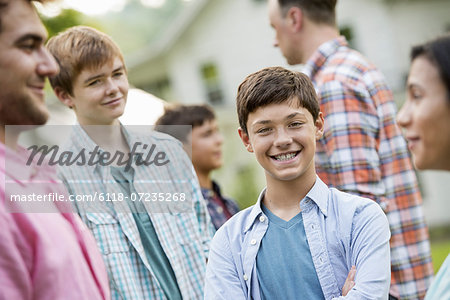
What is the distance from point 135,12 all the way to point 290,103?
178ft

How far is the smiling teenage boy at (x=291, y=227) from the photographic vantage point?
2.29 m

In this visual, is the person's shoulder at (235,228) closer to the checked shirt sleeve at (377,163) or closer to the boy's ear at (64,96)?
the checked shirt sleeve at (377,163)

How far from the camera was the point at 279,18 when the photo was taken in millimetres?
3535

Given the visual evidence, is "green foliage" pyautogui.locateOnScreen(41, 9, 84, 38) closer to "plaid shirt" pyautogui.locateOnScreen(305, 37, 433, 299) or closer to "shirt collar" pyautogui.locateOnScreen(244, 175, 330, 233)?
"plaid shirt" pyautogui.locateOnScreen(305, 37, 433, 299)

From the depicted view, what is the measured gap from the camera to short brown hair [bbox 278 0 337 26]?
350 cm

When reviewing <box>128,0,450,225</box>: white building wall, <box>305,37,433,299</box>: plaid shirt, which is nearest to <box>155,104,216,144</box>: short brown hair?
<box>305,37,433,299</box>: plaid shirt

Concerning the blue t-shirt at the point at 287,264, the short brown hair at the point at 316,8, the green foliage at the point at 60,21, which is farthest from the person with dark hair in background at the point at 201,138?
the green foliage at the point at 60,21

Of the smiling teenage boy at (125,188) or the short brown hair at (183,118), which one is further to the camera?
the short brown hair at (183,118)

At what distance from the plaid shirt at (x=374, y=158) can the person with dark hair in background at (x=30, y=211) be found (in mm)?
1572

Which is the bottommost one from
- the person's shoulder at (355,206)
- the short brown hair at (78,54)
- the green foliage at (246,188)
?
the person's shoulder at (355,206)

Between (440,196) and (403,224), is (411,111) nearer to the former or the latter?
(403,224)

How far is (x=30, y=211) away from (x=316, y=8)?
242 cm

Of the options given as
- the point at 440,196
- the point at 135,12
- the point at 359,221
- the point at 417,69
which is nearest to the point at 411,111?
the point at 417,69

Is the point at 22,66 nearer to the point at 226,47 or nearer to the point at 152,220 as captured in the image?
the point at 152,220
